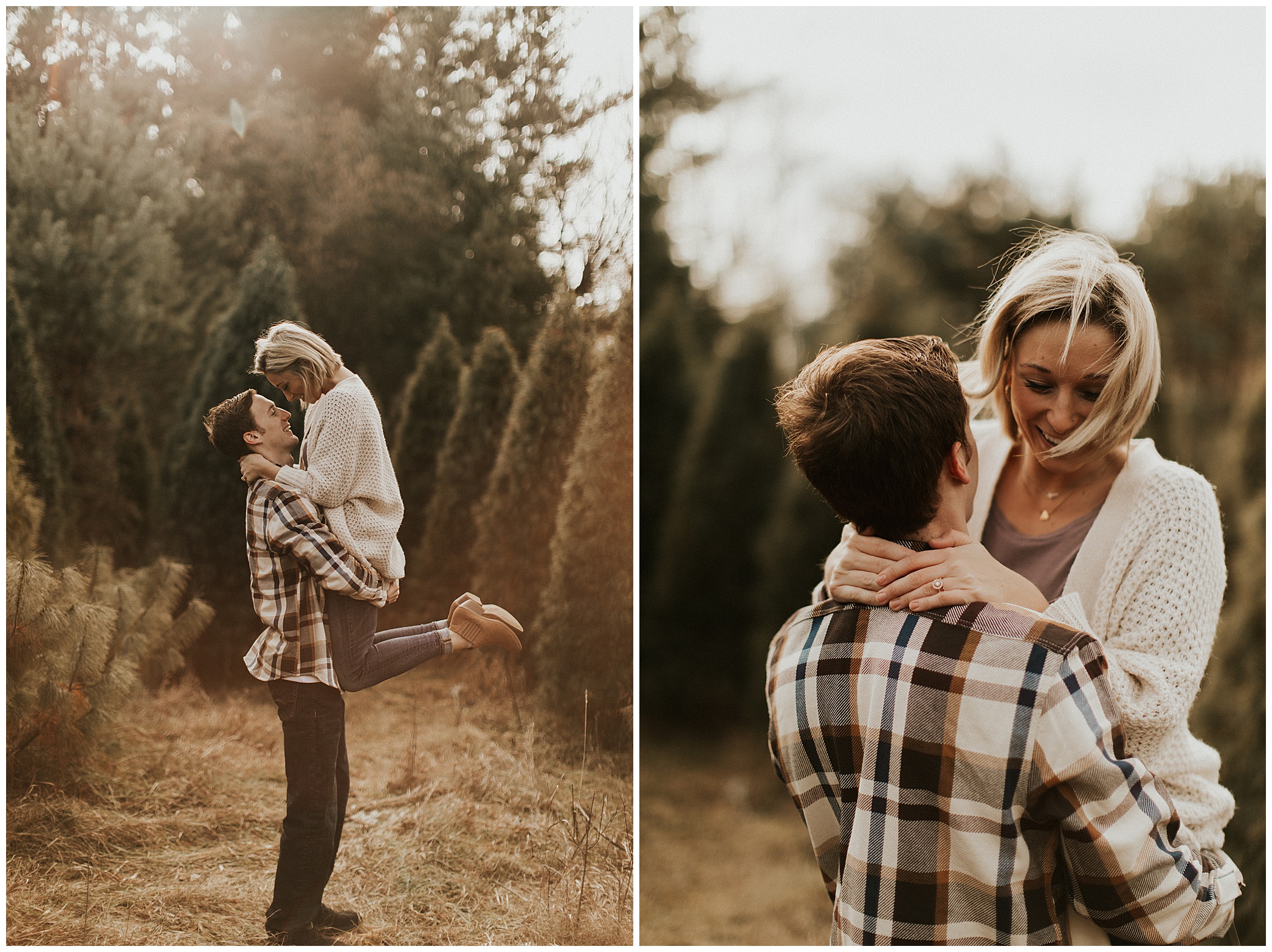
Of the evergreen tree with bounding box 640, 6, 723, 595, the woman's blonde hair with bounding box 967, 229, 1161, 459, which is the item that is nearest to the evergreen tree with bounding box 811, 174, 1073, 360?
the evergreen tree with bounding box 640, 6, 723, 595

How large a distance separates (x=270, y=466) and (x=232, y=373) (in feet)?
0.90

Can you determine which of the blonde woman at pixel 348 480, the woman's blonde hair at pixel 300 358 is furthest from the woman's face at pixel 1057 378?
the woman's blonde hair at pixel 300 358

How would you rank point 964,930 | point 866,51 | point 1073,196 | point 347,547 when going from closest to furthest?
point 964,930, point 347,547, point 866,51, point 1073,196

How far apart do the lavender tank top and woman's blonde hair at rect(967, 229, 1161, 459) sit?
0.16 metres

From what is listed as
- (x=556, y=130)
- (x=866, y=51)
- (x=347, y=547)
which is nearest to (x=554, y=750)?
(x=347, y=547)

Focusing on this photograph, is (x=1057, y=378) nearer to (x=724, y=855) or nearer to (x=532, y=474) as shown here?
(x=532, y=474)

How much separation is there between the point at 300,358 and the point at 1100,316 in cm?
176

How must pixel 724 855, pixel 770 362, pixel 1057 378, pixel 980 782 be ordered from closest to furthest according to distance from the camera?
1. pixel 980 782
2. pixel 1057 378
3. pixel 724 855
4. pixel 770 362

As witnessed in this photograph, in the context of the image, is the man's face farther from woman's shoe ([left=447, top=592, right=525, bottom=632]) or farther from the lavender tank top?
the lavender tank top

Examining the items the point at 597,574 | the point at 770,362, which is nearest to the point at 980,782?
the point at 597,574

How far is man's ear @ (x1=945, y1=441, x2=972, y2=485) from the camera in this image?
1.25m

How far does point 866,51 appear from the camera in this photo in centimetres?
302

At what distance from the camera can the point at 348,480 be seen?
2.06 m

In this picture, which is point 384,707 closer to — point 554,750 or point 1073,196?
point 554,750
